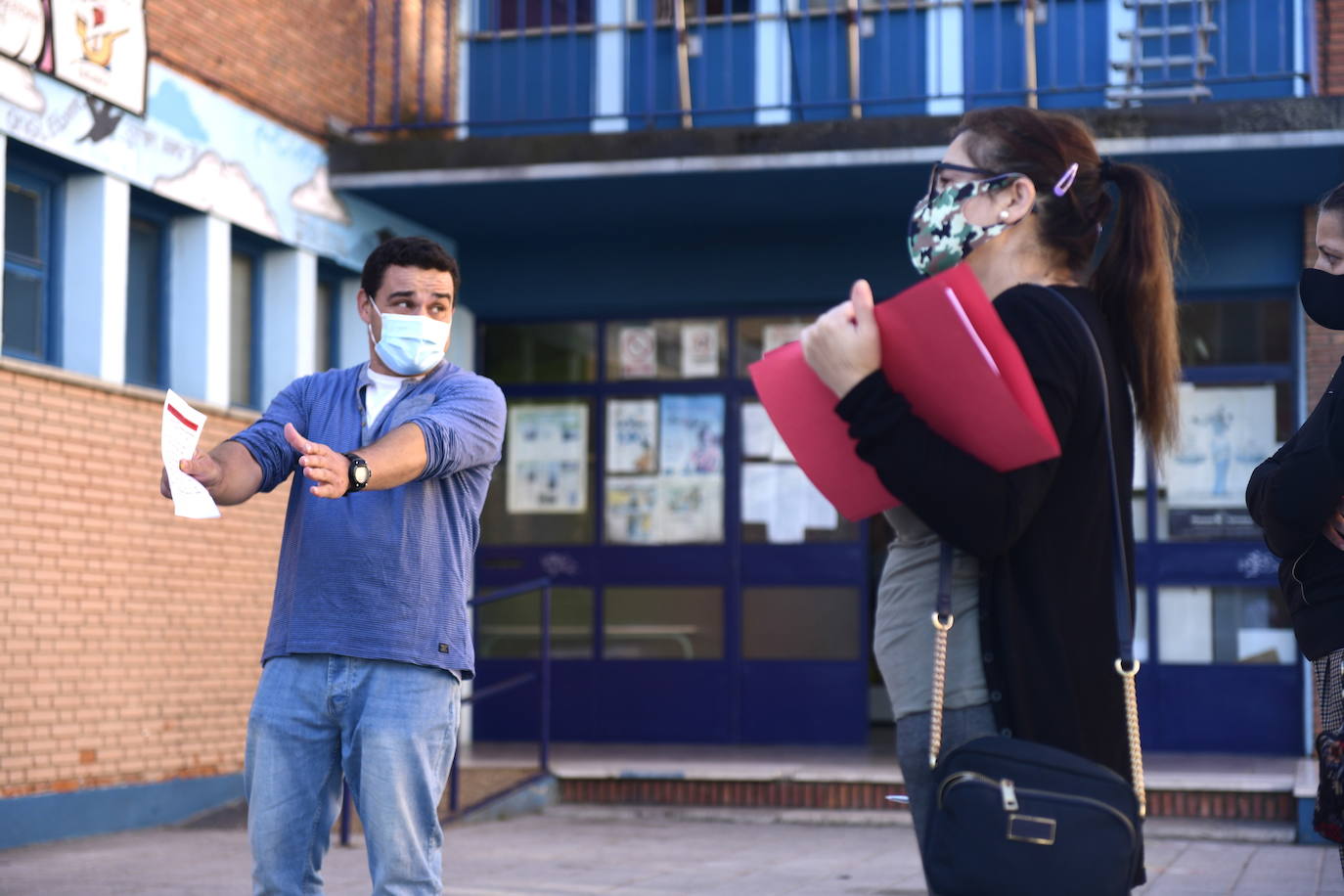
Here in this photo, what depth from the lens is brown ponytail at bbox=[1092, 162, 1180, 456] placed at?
2.51 metres

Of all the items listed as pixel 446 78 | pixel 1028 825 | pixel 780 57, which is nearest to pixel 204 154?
pixel 446 78

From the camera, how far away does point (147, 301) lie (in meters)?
8.99

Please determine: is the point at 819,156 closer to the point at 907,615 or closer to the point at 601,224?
the point at 601,224

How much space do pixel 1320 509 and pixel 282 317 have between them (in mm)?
7561

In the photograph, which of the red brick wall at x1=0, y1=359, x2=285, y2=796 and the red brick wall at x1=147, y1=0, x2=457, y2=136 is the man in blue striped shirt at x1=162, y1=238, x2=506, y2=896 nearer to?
the red brick wall at x1=0, y1=359, x2=285, y2=796

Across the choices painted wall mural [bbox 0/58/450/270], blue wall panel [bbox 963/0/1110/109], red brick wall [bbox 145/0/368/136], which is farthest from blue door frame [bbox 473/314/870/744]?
red brick wall [bbox 145/0/368/136]

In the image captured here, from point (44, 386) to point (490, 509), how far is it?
4.40 meters

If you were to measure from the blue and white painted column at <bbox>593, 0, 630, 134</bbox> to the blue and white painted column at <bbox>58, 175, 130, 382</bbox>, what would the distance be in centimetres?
390

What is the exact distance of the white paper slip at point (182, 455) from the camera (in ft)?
10.4

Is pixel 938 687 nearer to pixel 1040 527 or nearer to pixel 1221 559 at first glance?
pixel 1040 527

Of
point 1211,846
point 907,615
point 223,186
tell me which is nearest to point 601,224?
point 223,186

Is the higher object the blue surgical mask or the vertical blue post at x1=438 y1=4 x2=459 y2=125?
the vertical blue post at x1=438 y1=4 x2=459 y2=125

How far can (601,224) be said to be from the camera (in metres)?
11.0

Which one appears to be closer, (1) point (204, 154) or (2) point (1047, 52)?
(1) point (204, 154)
